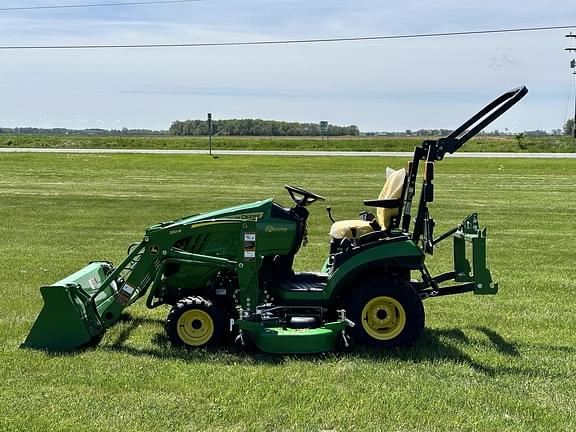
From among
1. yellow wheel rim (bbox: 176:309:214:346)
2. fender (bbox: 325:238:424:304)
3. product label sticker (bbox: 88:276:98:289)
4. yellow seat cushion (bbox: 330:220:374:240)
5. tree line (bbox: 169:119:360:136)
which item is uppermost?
tree line (bbox: 169:119:360:136)

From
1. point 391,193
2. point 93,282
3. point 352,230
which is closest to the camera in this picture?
point 391,193

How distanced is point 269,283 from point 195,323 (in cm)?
73

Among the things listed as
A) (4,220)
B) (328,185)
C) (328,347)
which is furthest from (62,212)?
(328,347)

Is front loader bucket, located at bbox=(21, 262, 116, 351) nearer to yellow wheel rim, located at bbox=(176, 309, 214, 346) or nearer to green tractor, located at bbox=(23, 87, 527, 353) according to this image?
green tractor, located at bbox=(23, 87, 527, 353)

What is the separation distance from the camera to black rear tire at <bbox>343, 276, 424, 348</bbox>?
5953 millimetres

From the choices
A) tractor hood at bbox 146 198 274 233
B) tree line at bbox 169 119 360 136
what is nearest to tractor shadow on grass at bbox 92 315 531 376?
tractor hood at bbox 146 198 274 233

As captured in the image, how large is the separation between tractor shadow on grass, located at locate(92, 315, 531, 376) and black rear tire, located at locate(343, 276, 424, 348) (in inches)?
3.9

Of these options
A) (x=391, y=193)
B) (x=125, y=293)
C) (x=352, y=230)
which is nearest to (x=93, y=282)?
(x=125, y=293)

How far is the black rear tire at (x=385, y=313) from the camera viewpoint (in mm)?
5953

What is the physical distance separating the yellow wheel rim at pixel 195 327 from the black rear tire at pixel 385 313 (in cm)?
118

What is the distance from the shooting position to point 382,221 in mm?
6410

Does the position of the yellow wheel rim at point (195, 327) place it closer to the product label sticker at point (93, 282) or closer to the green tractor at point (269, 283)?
the green tractor at point (269, 283)

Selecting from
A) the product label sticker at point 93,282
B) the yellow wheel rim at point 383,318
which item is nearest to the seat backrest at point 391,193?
the yellow wheel rim at point 383,318

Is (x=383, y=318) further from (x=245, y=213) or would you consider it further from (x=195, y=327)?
(x=195, y=327)
